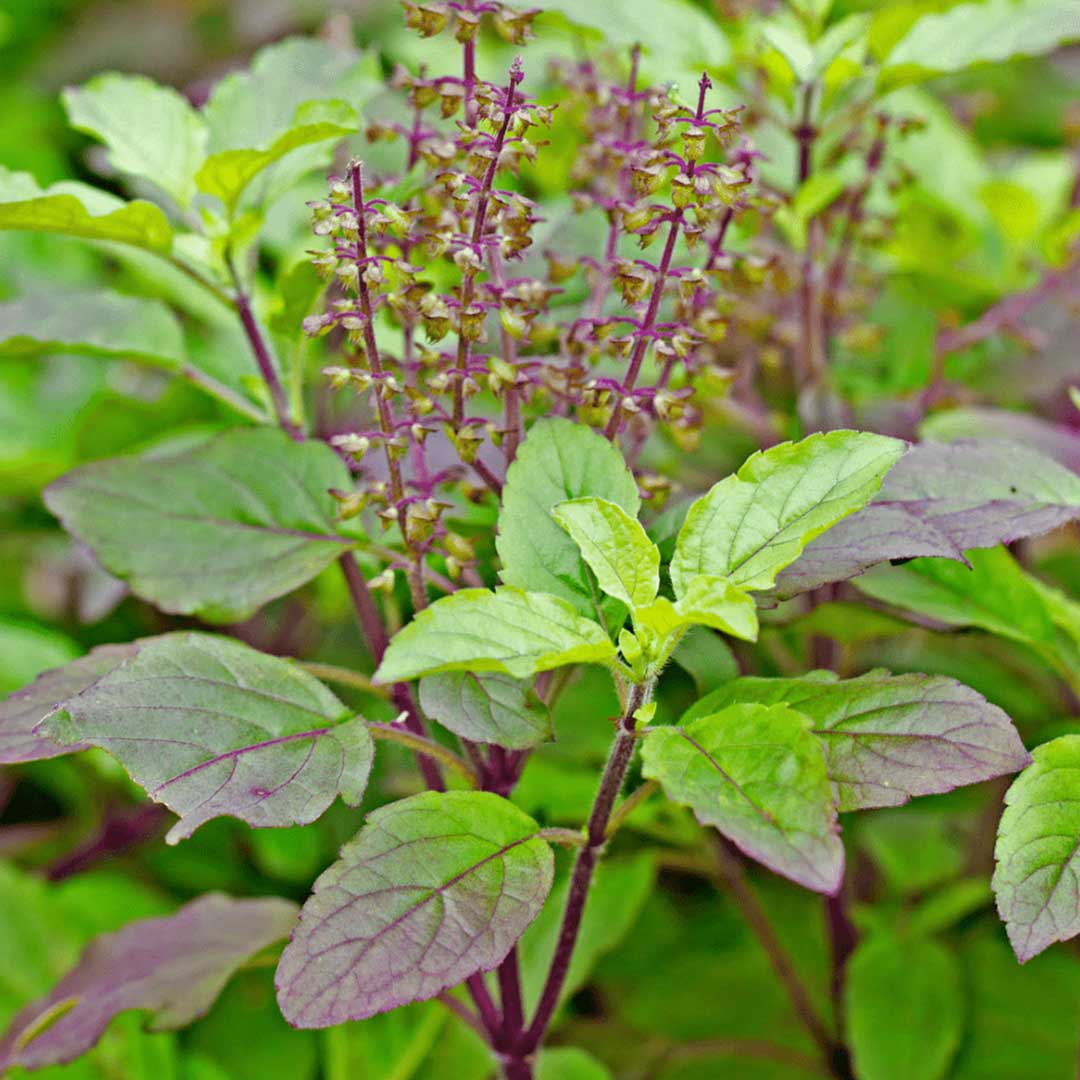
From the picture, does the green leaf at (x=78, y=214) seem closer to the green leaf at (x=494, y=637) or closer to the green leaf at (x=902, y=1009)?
the green leaf at (x=494, y=637)

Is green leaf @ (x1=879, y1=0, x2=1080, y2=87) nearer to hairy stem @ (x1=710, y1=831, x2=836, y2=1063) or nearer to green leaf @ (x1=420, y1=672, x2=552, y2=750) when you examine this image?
green leaf @ (x1=420, y1=672, x2=552, y2=750)

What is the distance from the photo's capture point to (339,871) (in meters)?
0.57

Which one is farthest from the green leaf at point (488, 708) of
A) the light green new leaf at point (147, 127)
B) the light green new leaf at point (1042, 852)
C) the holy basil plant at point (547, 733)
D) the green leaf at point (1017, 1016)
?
the green leaf at point (1017, 1016)

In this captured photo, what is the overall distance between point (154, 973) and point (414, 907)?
324 mm

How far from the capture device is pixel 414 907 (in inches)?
22.4

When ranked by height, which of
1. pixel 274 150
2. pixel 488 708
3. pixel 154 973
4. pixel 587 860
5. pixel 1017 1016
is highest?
pixel 274 150

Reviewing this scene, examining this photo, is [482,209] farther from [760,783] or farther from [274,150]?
[760,783]

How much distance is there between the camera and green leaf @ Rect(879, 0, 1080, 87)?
2.81 feet

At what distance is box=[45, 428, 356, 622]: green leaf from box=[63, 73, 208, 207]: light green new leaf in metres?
0.23

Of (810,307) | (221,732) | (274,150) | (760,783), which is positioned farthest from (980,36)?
(221,732)

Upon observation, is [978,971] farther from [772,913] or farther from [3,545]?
[3,545]

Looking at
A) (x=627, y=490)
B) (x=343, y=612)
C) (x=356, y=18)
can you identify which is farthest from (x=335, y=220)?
(x=356, y=18)

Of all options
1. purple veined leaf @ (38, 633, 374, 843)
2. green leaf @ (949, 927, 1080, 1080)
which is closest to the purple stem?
purple veined leaf @ (38, 633, 374, 843)

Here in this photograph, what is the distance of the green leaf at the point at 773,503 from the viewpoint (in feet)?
1.94
